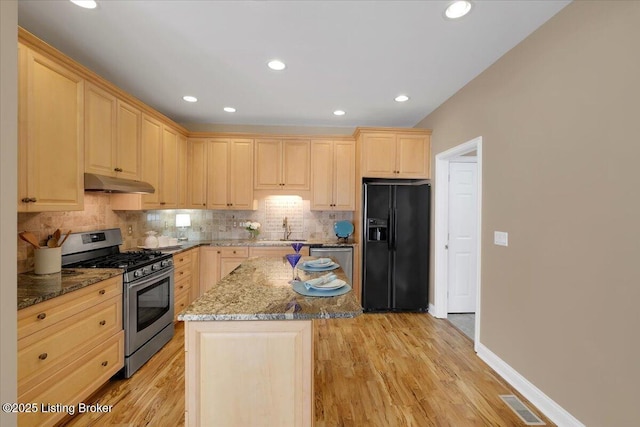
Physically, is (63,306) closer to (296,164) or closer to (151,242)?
(151,242)

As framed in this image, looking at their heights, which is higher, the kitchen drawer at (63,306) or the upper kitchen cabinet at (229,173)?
the upper kitchen cabinet at (229,173)

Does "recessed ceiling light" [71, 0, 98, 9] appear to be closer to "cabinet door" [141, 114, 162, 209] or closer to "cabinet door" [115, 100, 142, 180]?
"cabinet door" [115, 100, 142, 180]

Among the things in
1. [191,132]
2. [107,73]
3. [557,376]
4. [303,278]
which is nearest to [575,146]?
[557,376]

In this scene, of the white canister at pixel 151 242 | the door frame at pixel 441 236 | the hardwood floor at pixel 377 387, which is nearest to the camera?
the hardwood floor at pixel 377 387

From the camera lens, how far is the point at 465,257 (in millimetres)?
3803

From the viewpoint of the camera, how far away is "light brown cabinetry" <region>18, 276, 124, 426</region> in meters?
1.56

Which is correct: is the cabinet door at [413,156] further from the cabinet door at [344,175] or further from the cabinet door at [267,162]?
the cabinet door at [267,162]

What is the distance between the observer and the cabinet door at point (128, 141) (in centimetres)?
275

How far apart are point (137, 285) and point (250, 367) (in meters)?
1.61

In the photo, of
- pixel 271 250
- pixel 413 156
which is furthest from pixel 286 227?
pixel 413 156

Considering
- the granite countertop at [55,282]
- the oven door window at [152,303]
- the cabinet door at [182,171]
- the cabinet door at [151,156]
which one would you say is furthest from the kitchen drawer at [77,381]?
the cabinet door at [182,171]

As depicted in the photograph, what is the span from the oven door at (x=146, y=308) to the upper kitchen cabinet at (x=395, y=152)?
277cm

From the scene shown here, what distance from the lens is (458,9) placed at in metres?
1.83

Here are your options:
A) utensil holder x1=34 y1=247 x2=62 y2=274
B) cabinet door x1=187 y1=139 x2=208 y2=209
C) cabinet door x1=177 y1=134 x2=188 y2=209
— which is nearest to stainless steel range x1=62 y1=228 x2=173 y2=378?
utensil holder x1=34 y1=247 x2=62 y2=274
